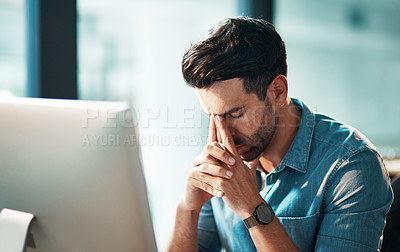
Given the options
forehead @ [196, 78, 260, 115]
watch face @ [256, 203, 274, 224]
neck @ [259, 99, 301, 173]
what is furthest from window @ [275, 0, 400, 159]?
watch face @ [256, 203, 274, 224]

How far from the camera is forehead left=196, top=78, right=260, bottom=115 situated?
1.29 meters

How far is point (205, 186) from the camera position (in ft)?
4.06

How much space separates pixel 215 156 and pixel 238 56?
31 centimetres

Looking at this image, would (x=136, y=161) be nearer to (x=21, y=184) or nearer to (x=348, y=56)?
(x=21, y=184)

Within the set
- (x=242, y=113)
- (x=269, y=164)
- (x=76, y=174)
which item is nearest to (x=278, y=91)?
(x=242, y=113)

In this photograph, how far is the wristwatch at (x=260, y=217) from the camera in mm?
1162

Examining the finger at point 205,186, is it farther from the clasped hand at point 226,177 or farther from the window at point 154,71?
the window at point 154,71

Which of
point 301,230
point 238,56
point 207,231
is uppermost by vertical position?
point 238,56

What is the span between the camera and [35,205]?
84cm

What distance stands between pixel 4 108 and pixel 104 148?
26 centimetres

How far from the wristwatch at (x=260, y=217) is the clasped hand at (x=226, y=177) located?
0.05 feet

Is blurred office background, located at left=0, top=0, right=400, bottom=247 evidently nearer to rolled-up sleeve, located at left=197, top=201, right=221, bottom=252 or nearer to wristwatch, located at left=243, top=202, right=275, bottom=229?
rolled-up sleeve, located at left=197, top=201, right=221, bottom=252

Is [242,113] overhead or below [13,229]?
overhead

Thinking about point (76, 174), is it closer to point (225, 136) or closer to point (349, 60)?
point (225, 136)
